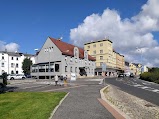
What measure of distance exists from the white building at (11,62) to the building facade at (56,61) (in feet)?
81.0

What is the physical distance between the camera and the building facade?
6788 cm

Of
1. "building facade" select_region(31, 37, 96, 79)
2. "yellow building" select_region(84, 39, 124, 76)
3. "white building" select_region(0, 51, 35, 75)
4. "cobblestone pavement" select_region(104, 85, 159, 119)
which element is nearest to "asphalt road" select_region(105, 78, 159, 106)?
"cobblestone pavement" select_region(104, 85, 159, 119)

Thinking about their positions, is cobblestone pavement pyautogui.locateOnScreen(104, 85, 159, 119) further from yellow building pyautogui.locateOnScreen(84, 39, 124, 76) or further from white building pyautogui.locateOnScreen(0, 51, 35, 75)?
yellow building pyautogui.locateOnScreen(84, 39, 124, 76)

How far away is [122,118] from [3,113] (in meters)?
5.33

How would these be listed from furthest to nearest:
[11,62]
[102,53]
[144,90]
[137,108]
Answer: [102,53] → [11,62] → [144,90] → [137,108]

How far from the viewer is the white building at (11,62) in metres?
94.9

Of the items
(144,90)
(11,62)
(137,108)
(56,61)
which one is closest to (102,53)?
(11,62)

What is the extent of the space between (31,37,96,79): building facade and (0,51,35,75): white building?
2468cm

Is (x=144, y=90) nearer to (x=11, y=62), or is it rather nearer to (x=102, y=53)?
(x=102, y=53)

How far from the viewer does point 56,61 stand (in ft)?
227

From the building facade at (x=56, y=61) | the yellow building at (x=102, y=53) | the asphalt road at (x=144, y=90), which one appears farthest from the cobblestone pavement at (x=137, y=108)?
the yellow building at (x=102, y=53)

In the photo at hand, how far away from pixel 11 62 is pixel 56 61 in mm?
36316

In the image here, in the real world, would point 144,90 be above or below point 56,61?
below

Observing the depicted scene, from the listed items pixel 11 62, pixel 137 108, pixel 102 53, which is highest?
pixel 102 53
